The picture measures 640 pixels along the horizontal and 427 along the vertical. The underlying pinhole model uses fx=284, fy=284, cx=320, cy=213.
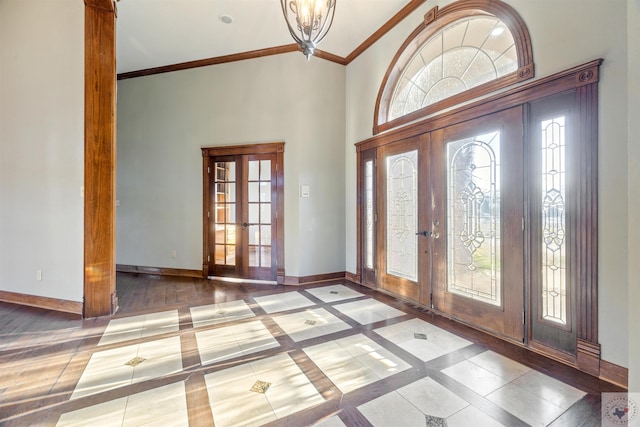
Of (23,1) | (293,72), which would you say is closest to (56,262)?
(23,1)

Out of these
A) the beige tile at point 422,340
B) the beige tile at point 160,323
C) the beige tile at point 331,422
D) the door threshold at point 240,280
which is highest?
the door threshold at point 240,280

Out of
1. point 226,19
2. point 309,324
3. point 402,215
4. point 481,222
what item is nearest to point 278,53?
point 226,19

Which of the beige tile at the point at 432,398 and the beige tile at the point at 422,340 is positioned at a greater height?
the beige tile at the point at 422,340

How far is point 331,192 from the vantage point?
4918mm

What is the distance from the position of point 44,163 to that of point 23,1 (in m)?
2.08

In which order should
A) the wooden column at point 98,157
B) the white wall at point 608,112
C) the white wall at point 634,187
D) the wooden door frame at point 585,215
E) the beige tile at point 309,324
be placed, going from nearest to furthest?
the white wall at point 634,187 → the white wall at point 608,112 → the wooden door frame at point 585,215 → the beige tile at point 309,324 → the wooden column at point 98,157

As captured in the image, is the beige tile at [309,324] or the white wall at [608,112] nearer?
the white wall at [608,112]

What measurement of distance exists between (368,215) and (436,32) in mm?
2546

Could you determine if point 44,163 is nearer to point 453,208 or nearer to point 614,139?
point 453,208

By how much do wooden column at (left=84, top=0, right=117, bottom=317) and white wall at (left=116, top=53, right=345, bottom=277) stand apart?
185 cm

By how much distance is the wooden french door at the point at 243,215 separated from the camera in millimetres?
4824

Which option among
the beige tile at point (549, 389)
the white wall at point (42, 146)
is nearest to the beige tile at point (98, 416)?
the white wall at point (42, 146)

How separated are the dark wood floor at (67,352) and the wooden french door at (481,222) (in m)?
0.26

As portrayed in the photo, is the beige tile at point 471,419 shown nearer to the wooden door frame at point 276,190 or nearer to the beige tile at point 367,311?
the beige tile at point 367,311
